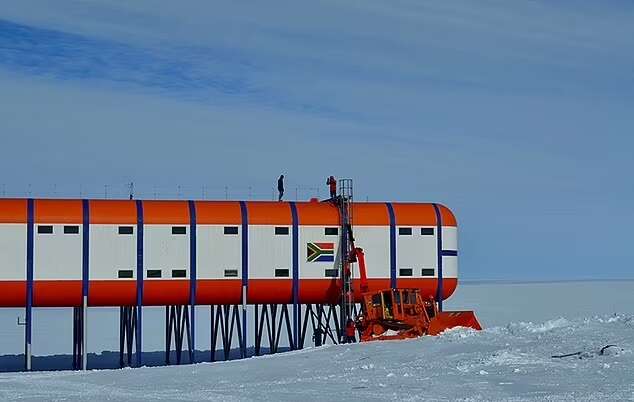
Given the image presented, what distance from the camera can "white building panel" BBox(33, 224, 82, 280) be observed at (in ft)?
146

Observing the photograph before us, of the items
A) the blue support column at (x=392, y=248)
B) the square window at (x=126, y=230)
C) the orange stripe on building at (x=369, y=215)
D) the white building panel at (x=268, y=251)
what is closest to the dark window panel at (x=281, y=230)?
the white building panel at (x=268, y=251)

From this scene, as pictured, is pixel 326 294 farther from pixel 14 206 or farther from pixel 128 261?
pixel 14 206

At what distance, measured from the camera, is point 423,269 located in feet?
163

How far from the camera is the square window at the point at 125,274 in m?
45.5

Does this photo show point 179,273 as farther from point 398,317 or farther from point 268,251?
point 398,317

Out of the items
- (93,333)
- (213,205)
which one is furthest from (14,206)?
(93,333)

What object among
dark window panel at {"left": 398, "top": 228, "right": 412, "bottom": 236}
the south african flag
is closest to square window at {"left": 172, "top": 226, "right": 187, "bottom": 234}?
the south african flag

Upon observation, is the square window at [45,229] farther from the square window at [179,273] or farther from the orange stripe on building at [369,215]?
the orange stripe on building at [369,215]

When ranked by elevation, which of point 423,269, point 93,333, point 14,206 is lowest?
point 93,333

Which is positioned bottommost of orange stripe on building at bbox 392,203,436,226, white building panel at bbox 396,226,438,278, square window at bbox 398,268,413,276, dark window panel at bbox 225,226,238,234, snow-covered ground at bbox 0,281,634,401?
snow-covered ground at bbox 0,281,634,401

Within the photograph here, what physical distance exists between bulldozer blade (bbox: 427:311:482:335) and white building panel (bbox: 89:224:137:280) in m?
13.9

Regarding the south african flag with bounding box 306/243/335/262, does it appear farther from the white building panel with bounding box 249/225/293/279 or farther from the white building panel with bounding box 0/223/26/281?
the white building panel with bounding box 0/223/26/281

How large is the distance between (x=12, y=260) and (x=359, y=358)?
18989 mm

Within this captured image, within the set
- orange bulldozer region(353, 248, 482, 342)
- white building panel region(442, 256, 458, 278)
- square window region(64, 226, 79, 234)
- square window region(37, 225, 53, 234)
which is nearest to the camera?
orange bulldozer region(353, 248, 482, 342)
